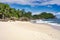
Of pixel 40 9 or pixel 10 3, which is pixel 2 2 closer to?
pixel 10 3

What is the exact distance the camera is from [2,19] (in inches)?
194

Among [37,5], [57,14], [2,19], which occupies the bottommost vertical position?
[2,19]

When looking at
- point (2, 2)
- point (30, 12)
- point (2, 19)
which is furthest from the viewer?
point (2, 19)

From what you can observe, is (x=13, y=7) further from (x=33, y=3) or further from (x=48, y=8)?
(x=48, y=8)

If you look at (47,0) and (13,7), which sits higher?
(47,0)

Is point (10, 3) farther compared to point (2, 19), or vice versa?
point (2, 19)

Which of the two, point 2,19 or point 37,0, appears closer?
point 37,0

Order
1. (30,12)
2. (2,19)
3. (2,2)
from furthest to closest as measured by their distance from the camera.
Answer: (2,19) → (2,2) → (30,12)

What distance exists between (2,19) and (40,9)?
1.72 meters

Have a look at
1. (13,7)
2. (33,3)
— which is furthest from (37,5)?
(13,7)

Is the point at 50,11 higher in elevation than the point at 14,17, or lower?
higher

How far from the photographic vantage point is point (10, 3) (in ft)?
13.4

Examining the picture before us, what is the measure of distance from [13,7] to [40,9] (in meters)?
0.84

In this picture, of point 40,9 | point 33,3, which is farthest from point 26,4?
point 40,9
